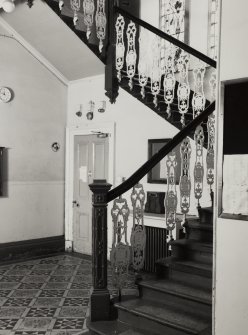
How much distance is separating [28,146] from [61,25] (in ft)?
7.09

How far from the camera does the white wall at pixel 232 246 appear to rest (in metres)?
2.08

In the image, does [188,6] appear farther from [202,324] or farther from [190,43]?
[202,324]

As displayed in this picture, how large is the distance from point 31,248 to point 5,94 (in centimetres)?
269

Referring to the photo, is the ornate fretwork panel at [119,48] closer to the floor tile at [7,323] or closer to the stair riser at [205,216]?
the stair riser at [205,216]

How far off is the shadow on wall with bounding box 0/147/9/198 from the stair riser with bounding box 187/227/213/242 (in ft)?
11.8

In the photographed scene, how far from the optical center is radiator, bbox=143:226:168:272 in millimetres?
5520

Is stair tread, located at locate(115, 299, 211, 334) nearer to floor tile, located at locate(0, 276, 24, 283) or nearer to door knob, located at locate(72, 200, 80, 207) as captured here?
floor tile, located at locate(0, 276, 24, 283)

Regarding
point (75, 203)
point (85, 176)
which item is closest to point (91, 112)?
point (85, 176)

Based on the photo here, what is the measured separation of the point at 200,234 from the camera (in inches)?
158

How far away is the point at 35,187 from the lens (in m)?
6.95

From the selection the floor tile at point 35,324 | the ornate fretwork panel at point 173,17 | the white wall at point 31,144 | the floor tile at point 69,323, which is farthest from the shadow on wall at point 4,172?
the ornate fretwork panel at point 173,17

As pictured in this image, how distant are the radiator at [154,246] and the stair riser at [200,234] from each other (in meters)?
1.43

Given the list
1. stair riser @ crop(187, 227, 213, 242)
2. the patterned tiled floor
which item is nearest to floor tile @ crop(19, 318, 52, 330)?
the patterned tiled floor

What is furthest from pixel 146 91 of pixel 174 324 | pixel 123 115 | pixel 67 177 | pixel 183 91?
pixel 174 324
